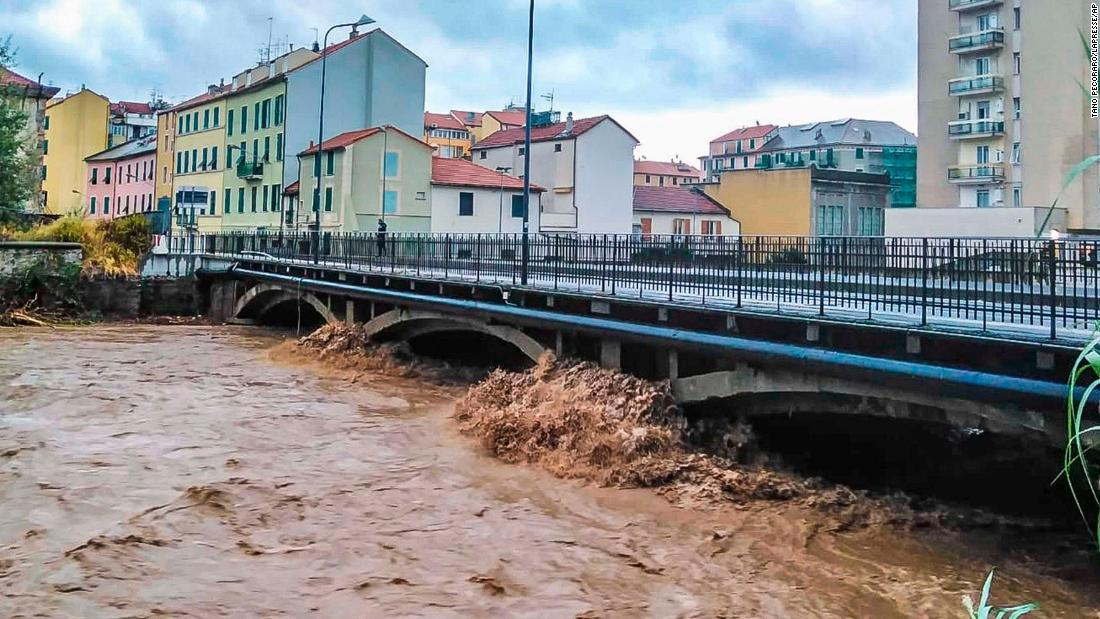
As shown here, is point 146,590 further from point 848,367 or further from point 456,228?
point 456,228

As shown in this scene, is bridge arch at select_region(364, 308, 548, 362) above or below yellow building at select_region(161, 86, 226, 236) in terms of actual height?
below

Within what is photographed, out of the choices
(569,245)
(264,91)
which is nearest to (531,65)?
(569,245)

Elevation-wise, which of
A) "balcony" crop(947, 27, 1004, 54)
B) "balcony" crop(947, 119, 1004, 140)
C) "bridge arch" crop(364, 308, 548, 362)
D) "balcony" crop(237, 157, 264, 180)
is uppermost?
"balcony" crop(947, 27, 1004, 54)

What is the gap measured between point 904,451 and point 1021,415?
17.9ft

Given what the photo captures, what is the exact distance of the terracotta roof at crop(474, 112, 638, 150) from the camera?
51.7m

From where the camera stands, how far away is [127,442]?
14766 mm

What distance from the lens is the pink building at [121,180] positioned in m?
71.4

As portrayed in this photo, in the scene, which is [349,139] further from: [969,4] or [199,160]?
[969,4]

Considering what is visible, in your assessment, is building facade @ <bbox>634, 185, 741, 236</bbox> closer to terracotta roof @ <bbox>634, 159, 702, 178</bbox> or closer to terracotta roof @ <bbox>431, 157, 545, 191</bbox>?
terracotta roof @ <bbox>431, 157, 545, 191</bbox>

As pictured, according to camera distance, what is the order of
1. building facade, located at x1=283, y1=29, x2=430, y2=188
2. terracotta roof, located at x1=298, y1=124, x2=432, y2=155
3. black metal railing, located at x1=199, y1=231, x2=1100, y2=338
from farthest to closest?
building facade, located at x1=283, y1=29, x2=430, y2=188
terracotta roof, located at x1=298, y1=124, x2=432, y2=155
black metal railing, located at x1=199, y1=231, x2=1100, y2=338

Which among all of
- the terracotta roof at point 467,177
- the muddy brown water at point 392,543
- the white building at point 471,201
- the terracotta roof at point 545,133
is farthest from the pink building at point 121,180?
the muddy brown water at point 392,543

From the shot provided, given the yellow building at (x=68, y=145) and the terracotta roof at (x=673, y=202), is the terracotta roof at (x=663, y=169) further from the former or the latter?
the yellow building at (x=68, y=145)

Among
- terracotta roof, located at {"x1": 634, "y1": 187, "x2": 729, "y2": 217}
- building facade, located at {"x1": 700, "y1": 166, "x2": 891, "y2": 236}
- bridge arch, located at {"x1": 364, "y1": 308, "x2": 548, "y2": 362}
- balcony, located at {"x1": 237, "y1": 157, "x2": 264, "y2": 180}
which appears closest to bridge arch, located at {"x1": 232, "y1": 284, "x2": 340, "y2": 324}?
bridge arch, located at {"x1": 364, "y1": 308, "x2": 548, "y2": 362}

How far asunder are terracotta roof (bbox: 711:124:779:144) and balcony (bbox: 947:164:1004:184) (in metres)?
57.7
